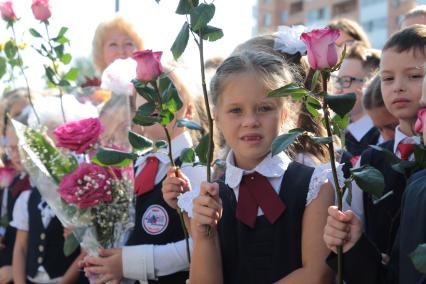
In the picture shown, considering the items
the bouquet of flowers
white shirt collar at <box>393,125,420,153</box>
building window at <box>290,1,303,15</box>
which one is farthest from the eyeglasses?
building window at <box>290,1,303,15</box>

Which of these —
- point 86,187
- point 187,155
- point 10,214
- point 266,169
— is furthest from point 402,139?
point 10,214

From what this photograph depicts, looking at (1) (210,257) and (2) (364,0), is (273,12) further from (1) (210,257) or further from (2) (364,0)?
(1) (210,257)

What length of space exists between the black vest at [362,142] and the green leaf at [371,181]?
1913 mm

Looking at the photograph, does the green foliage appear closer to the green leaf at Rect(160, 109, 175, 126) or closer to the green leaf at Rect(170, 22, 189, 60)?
the green leaf at Rect(160, 109, 175, 126)

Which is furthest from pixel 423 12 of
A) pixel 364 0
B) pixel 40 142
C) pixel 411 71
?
pixel 364 0

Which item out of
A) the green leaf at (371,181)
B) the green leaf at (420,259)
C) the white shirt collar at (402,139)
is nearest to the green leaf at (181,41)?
the green leaf at (371,181)

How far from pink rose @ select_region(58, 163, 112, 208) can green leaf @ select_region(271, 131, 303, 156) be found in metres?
1.33

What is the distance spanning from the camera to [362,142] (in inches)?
149

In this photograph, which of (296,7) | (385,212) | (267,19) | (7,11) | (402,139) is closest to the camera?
(385,212)

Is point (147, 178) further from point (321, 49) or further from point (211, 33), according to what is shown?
point (321, 49)

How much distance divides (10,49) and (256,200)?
69.6 inches

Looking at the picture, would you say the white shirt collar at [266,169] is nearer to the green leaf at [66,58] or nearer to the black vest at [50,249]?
the green leaf at [66,58]

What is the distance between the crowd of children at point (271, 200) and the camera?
79.4 inches

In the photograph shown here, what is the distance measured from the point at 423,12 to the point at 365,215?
4.84 feet
